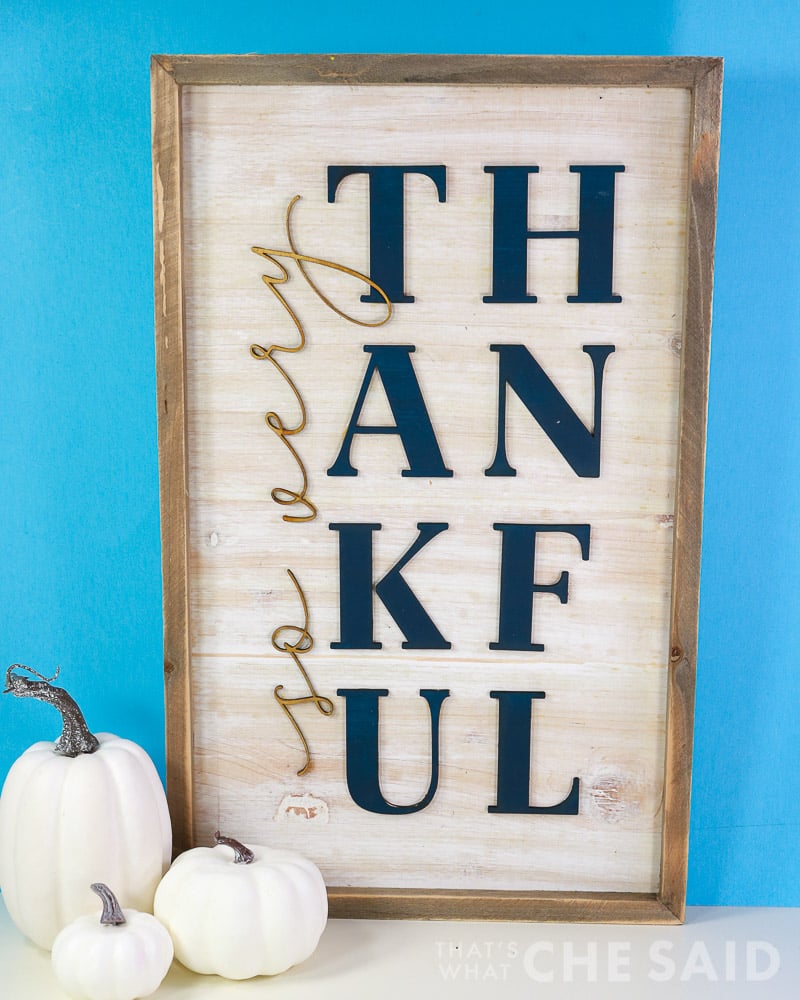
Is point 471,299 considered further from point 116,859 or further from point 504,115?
point 116,859

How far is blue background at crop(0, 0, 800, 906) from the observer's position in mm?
925

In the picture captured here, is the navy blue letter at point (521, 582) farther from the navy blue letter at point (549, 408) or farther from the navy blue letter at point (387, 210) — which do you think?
the navy blue letter at point (387, 210)

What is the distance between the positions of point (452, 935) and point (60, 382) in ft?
2.35

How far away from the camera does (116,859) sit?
0.85 metres

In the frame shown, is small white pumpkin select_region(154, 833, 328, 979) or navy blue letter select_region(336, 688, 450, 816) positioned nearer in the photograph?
small white pumpkin select_region(154, 833, 328, 979)

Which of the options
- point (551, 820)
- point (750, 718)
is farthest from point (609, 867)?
point (750, 718)

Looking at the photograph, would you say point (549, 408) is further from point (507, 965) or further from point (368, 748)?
point (507, 965)

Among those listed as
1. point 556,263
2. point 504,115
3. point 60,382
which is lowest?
point 60,382

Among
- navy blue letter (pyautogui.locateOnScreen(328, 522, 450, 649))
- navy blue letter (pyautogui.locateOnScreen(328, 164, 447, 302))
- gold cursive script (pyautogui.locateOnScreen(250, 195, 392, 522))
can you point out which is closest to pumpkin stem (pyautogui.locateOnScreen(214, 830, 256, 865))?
navy blue letter (pyautogui.locateOnScreen(328, 522, 450, 649))

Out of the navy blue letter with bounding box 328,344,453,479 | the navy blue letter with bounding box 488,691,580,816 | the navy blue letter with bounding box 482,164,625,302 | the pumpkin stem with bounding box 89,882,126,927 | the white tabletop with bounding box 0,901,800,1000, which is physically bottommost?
the white tabletop with bounding box 0,901,800,1000

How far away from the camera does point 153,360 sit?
984 millimetres

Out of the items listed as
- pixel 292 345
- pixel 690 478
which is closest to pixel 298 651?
pixel 292 345

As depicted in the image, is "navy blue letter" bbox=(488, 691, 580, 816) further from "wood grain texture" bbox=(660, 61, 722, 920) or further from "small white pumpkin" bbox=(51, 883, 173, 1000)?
"small white pumpkin" bbox=(51, 883, 173, 1000)

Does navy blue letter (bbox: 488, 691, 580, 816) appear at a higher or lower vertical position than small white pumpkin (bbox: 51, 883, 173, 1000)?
higher
